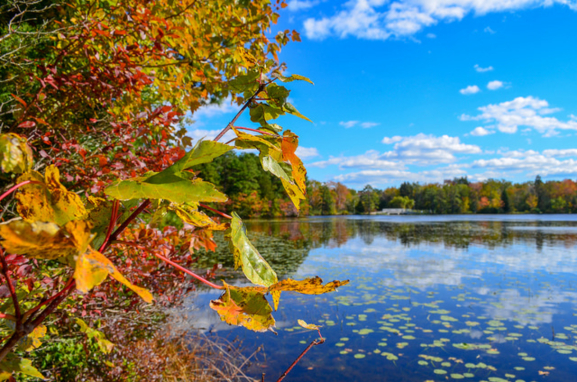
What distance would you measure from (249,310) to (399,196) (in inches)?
3413

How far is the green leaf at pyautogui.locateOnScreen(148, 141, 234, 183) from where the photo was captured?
364 mm

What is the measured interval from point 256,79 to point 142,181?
1.00ft

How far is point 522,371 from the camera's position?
4125 mm

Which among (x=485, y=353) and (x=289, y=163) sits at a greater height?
(x=289, y=163)

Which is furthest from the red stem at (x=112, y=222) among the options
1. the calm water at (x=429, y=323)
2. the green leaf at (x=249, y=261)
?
the calm water at (x=429, y=323)

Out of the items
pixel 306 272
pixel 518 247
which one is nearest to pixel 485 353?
pixel 306 272

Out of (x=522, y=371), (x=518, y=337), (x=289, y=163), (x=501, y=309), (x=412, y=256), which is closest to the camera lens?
(x=289, y=163)

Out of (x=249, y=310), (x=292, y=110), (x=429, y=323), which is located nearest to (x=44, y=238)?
(x=249, y=310)

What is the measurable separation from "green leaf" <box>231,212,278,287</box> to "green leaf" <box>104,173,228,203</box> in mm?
96

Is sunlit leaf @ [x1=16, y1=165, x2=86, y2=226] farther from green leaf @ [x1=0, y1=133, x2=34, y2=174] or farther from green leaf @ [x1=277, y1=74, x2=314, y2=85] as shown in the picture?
green leaf @ [x1=277, y1=74, x2=314, y2=85]

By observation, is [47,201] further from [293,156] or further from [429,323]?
[429,323]

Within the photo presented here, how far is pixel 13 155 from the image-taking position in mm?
375

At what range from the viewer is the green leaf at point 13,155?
363 mm

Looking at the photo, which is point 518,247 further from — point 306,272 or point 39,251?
point 39,251
